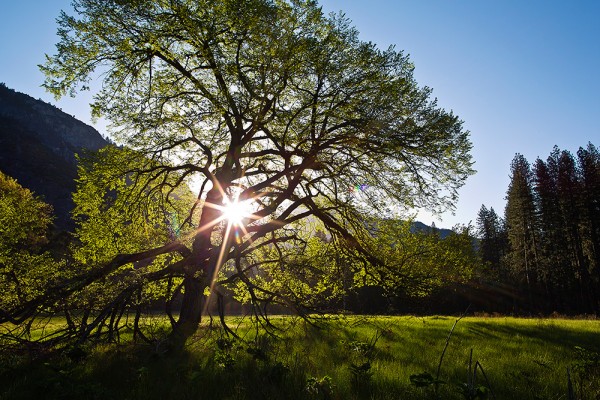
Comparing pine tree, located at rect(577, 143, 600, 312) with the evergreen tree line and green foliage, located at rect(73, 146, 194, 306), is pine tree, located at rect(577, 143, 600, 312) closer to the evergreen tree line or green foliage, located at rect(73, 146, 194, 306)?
the evergreen tree line

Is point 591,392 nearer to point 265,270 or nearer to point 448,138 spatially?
point 448,138

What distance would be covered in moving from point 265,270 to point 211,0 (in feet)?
28.4

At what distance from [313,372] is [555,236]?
55622 mm

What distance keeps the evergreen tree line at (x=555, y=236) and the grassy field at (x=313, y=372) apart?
44.9 meters

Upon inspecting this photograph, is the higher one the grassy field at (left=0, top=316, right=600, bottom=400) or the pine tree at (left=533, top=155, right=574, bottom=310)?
the pine tree at (left=533, top=155, right=574, bottom=310)

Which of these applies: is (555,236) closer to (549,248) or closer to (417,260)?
(549,248)

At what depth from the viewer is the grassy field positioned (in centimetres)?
449

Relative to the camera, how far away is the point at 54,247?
3259cm

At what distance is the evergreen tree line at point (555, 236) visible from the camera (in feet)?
145

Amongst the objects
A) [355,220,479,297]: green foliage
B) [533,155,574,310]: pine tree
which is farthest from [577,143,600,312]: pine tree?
[355,220,479,297]: green foliage

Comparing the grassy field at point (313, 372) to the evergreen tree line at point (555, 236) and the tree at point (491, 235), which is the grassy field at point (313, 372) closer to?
the evergreen tree line at point (555, 236)

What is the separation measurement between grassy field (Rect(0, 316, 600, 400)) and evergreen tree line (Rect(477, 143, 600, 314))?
1767 inches

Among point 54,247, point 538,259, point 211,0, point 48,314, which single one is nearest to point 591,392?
point 48,314

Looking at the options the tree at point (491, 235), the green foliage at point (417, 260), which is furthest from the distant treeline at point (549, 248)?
the green foliage at point (417, 260)
